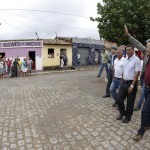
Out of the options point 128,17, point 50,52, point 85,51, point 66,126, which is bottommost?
point 66,126

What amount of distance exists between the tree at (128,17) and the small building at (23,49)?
1446cm

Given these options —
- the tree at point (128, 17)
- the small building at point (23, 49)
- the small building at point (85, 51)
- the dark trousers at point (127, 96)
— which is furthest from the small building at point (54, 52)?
the dark trousers at point (127, 96)

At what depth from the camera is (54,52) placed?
2780 cm

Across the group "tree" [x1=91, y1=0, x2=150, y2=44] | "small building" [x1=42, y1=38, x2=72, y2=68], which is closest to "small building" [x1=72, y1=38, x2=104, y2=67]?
"small building" [x1=42, y1=38, x2=72, y2=68]

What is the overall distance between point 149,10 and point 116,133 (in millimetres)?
7957

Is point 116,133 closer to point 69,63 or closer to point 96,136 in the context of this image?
point 96,136

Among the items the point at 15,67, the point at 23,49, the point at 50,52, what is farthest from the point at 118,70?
the point at 50,52

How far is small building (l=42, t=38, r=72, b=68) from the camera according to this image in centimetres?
2695

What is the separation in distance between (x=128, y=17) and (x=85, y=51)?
19960mm

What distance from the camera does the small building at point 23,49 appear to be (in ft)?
83.1

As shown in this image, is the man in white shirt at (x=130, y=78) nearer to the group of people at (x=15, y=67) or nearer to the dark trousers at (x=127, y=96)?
the dark trousers at (x=127, y=96)

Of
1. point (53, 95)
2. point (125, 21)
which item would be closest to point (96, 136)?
point (53, 95)

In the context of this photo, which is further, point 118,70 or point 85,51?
point 85,51

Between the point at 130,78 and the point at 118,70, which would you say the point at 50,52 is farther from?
the point at 130,78
